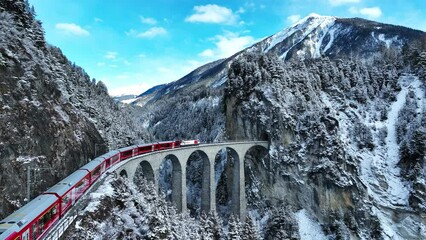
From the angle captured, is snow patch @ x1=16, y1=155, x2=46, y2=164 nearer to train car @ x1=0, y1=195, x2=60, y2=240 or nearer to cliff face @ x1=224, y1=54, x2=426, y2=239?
train car @ x1=0, y1=195, x2=60, y2=240

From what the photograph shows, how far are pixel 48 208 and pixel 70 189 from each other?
2769 millimetres

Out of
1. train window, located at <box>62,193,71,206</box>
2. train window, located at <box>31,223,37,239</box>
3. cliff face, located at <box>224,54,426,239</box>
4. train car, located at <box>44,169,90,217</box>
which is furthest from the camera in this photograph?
cliff face, located at <box>224,54,426,239</box>

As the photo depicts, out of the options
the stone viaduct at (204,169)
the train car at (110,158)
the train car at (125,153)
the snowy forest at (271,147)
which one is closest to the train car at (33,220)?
the snowy forest at (271,147)

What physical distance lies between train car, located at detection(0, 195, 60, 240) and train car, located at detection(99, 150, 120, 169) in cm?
928

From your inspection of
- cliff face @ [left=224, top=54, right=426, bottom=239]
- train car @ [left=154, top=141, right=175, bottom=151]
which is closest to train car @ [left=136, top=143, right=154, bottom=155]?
train car @ [left=154, top=141, right=175, bottom=151]

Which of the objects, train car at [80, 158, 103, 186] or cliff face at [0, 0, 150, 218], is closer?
cliff face at [0, 0, 150, 218]

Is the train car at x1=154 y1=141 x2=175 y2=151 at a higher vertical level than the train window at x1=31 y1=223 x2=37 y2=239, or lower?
higher

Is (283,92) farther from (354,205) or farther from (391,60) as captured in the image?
(391,60)

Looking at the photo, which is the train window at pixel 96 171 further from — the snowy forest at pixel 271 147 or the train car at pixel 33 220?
the train car at pixel 33 220

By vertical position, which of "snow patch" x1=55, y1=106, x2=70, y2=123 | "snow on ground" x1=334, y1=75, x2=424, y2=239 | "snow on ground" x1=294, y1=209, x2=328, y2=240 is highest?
"snow patch" x1=55, y1=106, x2=70, y2=123

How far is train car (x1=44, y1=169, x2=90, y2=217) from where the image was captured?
18.6 metres

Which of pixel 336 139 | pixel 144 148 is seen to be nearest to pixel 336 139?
pixel 336 139

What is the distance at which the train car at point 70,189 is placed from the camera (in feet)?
61.0

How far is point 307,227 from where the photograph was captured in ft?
166
